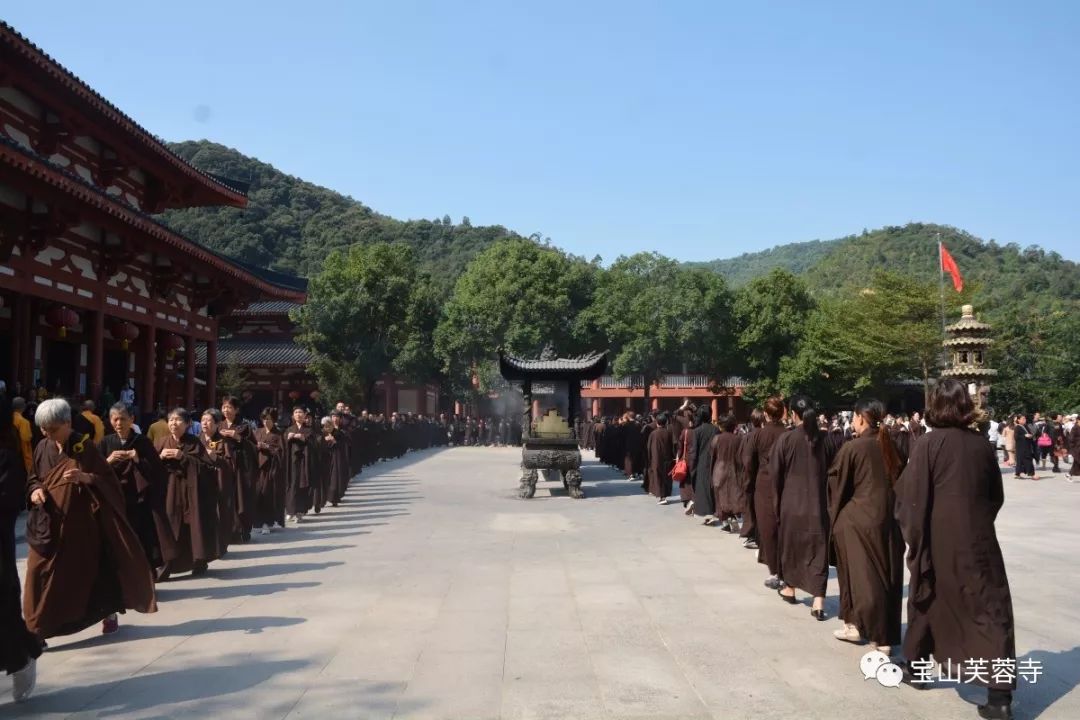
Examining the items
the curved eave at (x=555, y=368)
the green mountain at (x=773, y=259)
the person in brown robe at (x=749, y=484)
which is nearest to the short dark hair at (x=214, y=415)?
the person in brown robe at (x=749, y=484)

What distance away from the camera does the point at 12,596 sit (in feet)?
14.6

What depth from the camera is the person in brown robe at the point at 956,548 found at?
4301 millimetres

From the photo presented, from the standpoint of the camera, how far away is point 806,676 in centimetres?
492

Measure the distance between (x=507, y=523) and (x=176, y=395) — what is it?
13570 mm

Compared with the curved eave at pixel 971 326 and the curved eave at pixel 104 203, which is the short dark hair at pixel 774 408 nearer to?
the curved eave at pixel 104 203

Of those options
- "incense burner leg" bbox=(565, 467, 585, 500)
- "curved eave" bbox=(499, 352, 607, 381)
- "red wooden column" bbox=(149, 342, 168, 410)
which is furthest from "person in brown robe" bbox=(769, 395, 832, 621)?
"red wooden column" bbox=(149, 342, 168, 410)

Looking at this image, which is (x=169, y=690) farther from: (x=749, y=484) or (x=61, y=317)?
(x=61, y=317)

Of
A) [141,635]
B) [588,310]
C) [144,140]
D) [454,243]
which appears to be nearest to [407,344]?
[588,310]

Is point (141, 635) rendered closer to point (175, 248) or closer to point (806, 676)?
point (806, 676)

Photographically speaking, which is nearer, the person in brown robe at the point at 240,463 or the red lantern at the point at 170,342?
the person in brown robe at the point at 240,463

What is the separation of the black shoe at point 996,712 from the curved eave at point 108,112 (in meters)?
13.6

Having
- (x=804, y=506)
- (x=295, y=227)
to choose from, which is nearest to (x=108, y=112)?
(x=804, y=506)

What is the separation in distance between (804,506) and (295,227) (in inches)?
2945

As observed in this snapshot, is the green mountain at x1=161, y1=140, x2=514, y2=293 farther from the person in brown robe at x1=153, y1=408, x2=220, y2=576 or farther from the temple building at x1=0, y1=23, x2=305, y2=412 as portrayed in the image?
the person in brown robe at x1=153, y1=408, x2=220, y2=576
